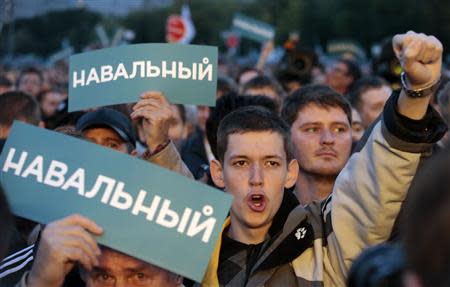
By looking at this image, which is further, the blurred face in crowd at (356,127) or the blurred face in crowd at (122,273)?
the blurred face in crowd at (356,127)

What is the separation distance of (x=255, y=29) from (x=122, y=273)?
14.2m

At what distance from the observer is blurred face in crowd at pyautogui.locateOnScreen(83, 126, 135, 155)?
616cm

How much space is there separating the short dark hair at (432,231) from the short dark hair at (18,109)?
5.50m

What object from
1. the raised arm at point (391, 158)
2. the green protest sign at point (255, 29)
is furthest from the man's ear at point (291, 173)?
the green protest sign at point (255, 29)

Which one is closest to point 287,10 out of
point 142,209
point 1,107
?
point 1,107

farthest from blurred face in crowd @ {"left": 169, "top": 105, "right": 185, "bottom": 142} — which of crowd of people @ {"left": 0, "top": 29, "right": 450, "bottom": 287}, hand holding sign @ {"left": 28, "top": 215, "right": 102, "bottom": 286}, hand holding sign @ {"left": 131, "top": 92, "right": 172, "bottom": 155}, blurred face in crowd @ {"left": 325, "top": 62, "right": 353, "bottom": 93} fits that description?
hand holding sign @ {"left": 28, "top": 215, "right": 102, "bottom": 286}

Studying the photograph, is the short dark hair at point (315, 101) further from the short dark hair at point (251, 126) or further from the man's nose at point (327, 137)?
the short dark hair at point (251, 126)

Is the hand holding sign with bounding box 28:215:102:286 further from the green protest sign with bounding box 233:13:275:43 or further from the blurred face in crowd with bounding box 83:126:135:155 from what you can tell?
the green protest sign with bounding box 233:13:275:43

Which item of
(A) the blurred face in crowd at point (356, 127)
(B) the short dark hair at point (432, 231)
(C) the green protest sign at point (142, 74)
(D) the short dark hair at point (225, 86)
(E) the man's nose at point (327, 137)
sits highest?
(D) the short dark hair at point (225, 86)

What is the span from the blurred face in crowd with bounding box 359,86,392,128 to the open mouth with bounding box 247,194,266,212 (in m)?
4.41

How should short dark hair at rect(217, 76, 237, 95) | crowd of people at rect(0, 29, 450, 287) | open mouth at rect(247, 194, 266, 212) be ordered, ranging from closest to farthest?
crowd of people at rect(0, 29, 450, 287)
open mouth at rect(247, 194, 266, 212)
short dark hair at rect(217, 76, 237, 95)

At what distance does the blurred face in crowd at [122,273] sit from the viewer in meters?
3.68

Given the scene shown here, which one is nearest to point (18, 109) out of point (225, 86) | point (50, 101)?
point (225, 86)

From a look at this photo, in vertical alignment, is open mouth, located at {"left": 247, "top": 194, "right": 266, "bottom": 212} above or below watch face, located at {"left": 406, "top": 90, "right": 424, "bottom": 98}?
below
